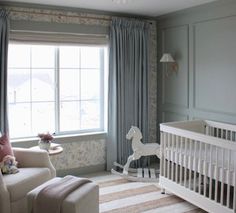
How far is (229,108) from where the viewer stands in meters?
4.02

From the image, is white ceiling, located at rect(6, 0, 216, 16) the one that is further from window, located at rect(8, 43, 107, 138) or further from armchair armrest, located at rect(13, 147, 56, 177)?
armchair armrest, located at rect(13, 147, 56, 177)

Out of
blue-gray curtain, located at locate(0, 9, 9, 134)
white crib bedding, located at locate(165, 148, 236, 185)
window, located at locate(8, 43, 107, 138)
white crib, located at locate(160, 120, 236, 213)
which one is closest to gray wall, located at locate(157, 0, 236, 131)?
white crib, located at locate(160, 120, 236, 213)

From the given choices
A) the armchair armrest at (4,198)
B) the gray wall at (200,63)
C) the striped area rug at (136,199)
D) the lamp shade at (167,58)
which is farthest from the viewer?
the lamp shade at (167,58)

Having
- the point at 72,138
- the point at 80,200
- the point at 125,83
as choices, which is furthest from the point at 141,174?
the point at 80,200

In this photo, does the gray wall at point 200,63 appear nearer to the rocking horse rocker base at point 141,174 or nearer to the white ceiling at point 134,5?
the white ceiling at point 134,5

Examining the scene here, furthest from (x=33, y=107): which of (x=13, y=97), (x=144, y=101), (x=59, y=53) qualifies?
(x=144, y=101)

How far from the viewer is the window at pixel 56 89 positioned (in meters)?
4.46

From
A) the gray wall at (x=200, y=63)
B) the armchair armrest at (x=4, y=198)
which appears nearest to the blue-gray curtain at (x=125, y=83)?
the gray wall at (x=200, y=63)

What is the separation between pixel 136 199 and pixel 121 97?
1.61 meters

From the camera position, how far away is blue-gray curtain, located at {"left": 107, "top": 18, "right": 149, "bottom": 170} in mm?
4828

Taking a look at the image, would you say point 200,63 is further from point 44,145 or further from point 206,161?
point 44,145

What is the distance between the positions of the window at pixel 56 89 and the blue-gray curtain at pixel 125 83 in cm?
18

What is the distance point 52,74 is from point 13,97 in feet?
2.06

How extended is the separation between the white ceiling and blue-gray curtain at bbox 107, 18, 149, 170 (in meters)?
0.24
